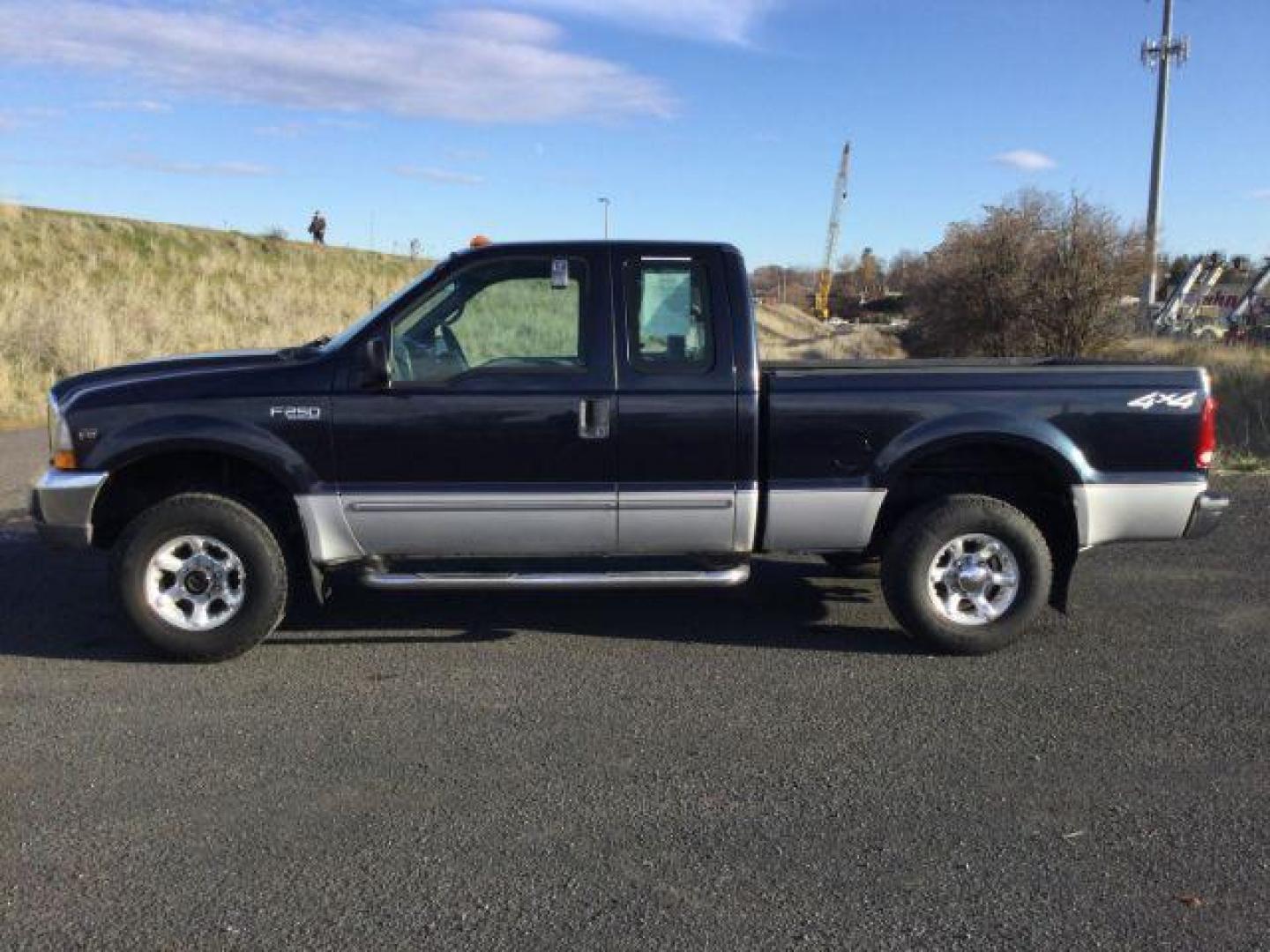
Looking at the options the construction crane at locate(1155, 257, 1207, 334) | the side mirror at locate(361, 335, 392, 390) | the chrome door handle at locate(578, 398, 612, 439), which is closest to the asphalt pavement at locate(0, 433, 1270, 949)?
the chrome door handle at locate(578, 398, 612, 439)

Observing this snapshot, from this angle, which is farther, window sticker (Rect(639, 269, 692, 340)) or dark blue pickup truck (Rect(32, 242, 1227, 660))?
window sticker (Rect(639, 269, 692, 340))

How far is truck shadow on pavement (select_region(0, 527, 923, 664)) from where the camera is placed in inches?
229

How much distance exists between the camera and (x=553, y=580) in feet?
17.9

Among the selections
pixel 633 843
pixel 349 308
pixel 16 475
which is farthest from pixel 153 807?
pixel 349 308

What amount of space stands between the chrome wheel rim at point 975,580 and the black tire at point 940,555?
2cm

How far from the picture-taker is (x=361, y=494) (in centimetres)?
544

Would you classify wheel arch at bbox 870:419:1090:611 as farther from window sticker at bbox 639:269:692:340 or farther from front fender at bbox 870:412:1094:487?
window sticker at bbox 639:269:692:340

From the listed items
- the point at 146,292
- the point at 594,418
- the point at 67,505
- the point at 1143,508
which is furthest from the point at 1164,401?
the point at 146,292

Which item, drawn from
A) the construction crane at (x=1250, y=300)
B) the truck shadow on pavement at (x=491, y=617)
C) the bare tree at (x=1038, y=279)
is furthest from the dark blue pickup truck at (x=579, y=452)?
the construction crane at (x=1250, y=300)

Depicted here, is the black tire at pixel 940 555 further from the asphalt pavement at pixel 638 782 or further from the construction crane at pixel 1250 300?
the construction crane at pixel 1250 300

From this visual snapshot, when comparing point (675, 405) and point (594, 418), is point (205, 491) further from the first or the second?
point (675, 405)

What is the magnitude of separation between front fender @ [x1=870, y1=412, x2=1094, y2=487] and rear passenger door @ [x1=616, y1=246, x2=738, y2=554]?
773 millimetres

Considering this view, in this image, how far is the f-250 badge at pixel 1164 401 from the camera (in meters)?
5.55

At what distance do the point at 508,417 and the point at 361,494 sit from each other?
0.80 meters
